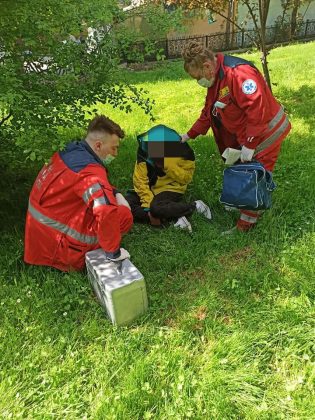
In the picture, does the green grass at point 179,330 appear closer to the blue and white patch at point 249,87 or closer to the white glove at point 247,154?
the white glove at point 247,154

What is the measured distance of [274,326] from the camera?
8.62 feet

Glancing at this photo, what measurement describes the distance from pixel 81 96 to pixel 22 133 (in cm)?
82

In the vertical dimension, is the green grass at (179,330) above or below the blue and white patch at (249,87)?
below

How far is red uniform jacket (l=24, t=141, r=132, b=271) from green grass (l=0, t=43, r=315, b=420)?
212 mm

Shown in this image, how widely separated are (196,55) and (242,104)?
553mm

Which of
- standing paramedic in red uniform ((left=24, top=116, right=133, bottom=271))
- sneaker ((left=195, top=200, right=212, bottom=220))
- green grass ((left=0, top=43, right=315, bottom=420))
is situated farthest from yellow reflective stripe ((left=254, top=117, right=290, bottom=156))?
standing paramedic in red uniform ((left=24, top=116, right=133, bottom=271))

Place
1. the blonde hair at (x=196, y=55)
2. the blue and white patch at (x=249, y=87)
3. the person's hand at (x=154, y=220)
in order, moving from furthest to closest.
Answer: the person's hand at (x=154, y=220) < the blonde hair at (x=196, y=55) < the blue and white patch at (x=249, y=87)

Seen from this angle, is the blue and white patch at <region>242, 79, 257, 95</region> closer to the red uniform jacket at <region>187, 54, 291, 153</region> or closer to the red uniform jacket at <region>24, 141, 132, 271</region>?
the red uniform jacket at <region>187, 54, 291, 153</region>

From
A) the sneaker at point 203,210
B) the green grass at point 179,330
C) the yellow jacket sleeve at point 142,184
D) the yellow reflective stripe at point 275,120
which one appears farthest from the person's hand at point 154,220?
the yellow reflective stripe at point 275,120

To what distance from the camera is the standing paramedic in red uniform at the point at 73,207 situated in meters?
2.80

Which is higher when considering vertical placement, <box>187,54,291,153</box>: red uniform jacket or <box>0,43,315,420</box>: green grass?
<box>187,54,291,153</box>: red uniform jacket

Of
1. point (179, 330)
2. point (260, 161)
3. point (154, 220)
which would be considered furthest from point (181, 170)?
point (179, 330)

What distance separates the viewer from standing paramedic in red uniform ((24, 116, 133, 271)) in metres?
2.80

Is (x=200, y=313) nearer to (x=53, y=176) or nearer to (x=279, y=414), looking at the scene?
(x=279, y=414)
